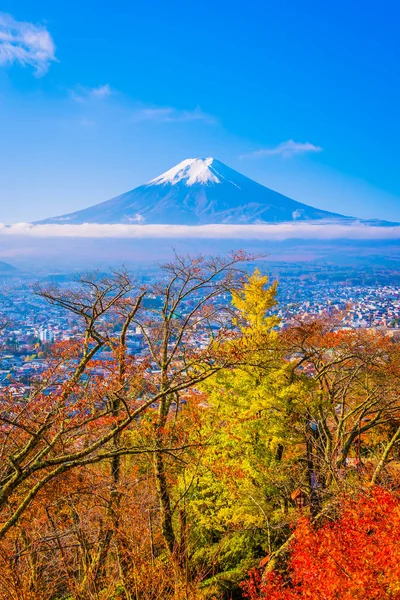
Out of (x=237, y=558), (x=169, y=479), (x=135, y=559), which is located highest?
(x=135, y=559)

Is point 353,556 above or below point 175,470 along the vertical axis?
above

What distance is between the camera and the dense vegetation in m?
7.88

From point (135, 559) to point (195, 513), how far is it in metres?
7.56

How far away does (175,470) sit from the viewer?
1494 centimetres

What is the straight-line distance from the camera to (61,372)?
29.0ft

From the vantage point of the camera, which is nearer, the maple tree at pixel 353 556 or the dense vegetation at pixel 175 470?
the dense vegetation at pixel 175 470

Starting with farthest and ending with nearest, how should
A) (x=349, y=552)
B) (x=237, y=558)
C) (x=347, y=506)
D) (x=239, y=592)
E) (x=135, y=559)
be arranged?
(x=237, y=558), (x=239, y=592), (x=347, y=506), (x=349, y=552), (x=135, y=559)

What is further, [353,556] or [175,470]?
[175,470]

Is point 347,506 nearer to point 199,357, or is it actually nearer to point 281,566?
point 281,566

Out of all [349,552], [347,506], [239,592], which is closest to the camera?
[349,552]

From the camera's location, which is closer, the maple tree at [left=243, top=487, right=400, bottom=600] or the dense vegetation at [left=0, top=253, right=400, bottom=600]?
the dense vegetation at [left=0, top=253, right=400, bottom=600]

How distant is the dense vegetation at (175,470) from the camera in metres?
7.88

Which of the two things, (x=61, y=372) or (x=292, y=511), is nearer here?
(x=61, y=372)

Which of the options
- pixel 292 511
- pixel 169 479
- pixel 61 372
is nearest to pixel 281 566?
pixel 292 511
